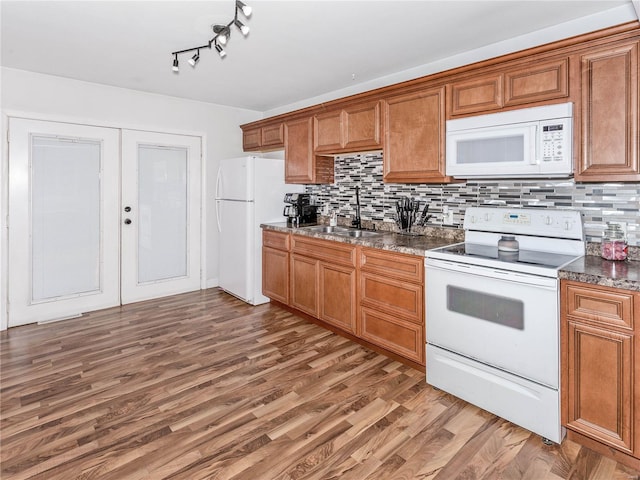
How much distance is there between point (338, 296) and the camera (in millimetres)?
3332

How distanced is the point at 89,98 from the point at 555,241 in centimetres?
448

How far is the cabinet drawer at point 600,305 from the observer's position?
1.75 meters

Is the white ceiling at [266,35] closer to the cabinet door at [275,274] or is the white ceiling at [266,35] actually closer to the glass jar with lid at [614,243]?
the glass jar with lid at [614,243]

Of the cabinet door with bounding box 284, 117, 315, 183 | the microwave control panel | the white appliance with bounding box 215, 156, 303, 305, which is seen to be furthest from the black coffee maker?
the microwave control panel

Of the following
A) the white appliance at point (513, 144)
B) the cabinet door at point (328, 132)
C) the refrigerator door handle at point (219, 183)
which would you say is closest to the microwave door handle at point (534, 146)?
the white appliance at point (513, 144)

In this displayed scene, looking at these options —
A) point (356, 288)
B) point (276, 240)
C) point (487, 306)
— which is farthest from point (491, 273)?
point (276, 240)

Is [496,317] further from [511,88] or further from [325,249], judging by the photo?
[325,249]

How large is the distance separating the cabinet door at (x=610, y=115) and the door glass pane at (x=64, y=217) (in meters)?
4.36

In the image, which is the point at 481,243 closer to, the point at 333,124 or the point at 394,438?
the point at 394,438

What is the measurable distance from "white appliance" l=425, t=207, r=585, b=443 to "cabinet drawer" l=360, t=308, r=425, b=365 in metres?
0.13

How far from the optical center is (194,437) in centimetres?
205

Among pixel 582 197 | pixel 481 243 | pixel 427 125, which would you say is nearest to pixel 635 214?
pixel 582 197

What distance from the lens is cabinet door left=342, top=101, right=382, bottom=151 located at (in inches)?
129

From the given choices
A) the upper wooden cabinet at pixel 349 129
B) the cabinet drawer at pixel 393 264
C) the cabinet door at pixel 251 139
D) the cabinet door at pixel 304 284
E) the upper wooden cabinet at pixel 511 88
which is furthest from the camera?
the cabinet door at pixel 251 139
